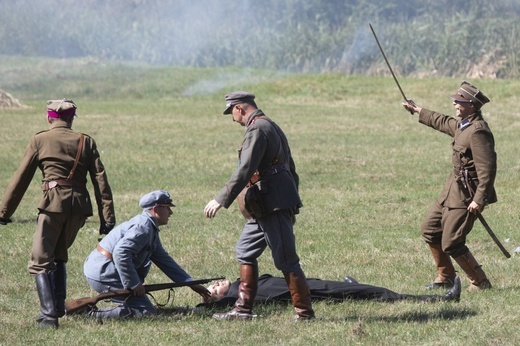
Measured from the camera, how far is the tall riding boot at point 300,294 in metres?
8.21

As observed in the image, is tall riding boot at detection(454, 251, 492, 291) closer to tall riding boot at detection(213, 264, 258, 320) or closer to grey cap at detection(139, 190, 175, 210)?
tall riding boot at detection(213, 264, 258, 320)

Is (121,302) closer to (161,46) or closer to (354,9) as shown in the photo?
(354,9)

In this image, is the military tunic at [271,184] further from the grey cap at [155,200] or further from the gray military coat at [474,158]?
the gray military coat at [474,158]

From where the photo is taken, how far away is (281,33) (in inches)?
2195

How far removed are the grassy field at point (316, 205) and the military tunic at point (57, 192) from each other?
637 mm

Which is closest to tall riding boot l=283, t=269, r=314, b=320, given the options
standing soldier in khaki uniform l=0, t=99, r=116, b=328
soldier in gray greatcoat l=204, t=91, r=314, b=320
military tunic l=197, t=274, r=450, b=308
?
soldier in gray greatcoat l=204, t=91, r=314, b=320

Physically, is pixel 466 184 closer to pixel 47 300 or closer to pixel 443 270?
pixel 443 270

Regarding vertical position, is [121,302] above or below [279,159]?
below

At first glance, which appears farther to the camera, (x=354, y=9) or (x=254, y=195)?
(x=354, y=9)

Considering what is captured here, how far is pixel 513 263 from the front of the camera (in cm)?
1089

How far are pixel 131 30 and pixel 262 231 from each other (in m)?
56.7

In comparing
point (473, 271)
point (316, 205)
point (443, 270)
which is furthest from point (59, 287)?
point (316, 205)

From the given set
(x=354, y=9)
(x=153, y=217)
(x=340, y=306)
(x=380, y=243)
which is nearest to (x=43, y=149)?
(x=153, y=217)

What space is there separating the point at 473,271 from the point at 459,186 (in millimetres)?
786
